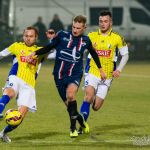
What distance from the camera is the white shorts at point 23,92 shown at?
442 inches

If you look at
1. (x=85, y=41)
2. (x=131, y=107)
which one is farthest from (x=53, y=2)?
(x=85, y=41)

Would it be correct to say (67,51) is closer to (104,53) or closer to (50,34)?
(50,34)

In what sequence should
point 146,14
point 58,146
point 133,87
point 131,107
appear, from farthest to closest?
1. point 146,14
2. point 133,87
3. point 131,107
4. point 58,146

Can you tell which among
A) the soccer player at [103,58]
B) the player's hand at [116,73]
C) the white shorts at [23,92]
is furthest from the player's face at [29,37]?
the player's hand at [116,73]

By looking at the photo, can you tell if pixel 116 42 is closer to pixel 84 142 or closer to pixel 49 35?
pixel 49 35

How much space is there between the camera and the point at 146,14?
1344 inches

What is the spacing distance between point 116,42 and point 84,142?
94.9 inches

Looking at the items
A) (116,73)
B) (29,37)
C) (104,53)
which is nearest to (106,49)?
(104,53)

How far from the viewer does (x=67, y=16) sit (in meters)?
32.1

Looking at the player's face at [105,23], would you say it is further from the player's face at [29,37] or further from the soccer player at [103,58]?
the player's face at [29,37]

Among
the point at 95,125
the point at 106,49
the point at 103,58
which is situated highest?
the point at 106,49

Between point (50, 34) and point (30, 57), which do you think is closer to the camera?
point (30, 57)

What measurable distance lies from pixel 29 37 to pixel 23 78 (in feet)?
2.21

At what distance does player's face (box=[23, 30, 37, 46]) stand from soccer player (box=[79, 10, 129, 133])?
1533 millimetres
